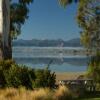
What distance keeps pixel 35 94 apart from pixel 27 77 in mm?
2941

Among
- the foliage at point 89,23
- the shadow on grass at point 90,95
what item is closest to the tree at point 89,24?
the foliage at point 89,23

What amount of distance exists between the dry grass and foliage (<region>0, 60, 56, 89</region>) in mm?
1038

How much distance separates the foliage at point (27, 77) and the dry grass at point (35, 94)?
1.04 m

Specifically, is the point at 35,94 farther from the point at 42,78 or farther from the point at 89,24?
the point at 89,24

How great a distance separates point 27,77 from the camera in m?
23.0

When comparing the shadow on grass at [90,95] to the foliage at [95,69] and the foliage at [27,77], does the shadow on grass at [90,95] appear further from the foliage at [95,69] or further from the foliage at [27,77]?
the foliage at [95,69]

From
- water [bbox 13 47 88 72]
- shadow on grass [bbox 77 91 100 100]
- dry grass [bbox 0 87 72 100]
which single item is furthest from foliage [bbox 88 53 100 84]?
dry grass [bbox 0 87 72 100]

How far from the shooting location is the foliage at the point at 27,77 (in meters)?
22.5

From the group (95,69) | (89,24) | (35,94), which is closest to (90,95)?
(35,94)

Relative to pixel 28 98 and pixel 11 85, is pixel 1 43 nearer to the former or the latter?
pixel 11 85

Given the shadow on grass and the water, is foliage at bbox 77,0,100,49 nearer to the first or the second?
the water

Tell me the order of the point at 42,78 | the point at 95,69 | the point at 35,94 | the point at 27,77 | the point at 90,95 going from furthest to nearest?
the point at 95,69, the point at 90,95, the point at 27,77, the point at 42,78, the point at 35,94

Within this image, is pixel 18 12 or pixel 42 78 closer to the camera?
pixel 42 78

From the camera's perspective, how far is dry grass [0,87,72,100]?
19.7 metres
